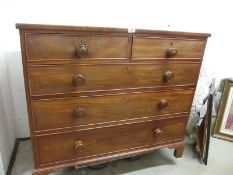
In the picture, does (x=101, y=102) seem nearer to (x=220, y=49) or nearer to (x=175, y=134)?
(x=175, y=134)

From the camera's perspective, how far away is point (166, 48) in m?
1.16

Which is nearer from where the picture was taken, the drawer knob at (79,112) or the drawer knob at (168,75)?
the drawer knob at (79,112)

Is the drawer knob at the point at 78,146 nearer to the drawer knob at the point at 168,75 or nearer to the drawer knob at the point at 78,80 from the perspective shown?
the drawer knob at the point at 78,80

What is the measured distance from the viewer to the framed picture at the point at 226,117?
186 centimetres

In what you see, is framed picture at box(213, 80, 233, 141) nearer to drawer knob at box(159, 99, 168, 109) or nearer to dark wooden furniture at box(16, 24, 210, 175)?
dark wooden furniture at box(16, 24, 210, 175)

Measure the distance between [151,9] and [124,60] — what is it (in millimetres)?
749

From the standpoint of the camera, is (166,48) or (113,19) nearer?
(166,48)

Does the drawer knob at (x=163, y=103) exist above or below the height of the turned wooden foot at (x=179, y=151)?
above

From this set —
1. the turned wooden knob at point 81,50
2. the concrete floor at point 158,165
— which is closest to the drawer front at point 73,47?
the turned wooden knob at point 81,50

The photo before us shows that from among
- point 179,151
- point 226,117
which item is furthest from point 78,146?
point 226,117

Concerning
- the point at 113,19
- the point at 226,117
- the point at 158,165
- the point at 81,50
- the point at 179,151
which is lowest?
the point at 158,165

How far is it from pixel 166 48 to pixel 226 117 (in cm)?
119

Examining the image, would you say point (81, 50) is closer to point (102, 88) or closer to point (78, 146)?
point (102, 88)

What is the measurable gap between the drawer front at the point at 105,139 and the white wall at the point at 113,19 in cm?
53
